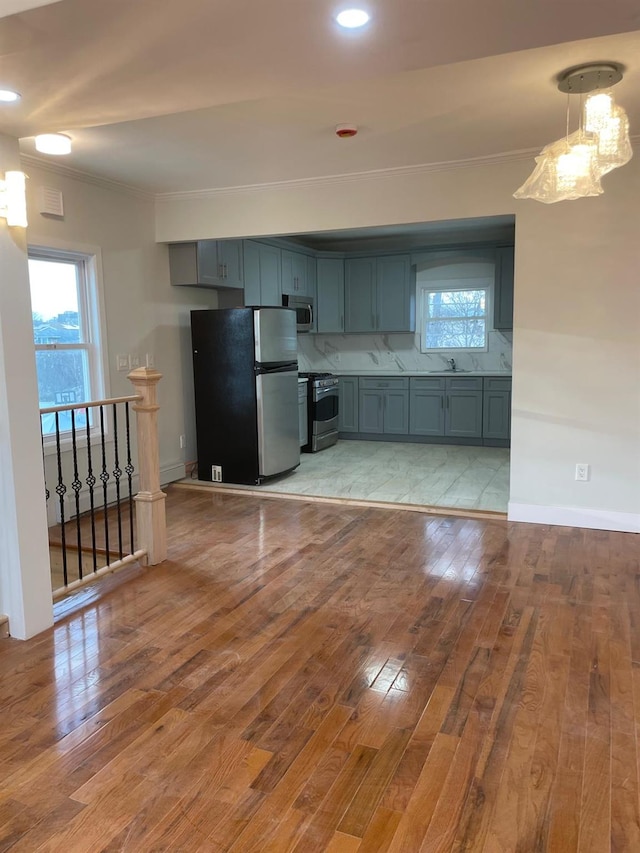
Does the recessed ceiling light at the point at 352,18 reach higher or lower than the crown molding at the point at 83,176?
lower

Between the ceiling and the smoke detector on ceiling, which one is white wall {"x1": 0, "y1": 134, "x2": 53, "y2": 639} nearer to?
the ceiling

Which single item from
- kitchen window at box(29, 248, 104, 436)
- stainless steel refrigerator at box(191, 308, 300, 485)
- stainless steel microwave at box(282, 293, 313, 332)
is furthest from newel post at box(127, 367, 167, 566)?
stainless steel microwave at box(282, 293, 313, 332)

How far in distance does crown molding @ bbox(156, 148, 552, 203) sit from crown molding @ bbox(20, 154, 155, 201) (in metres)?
0.22

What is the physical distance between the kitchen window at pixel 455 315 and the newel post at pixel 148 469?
16.3ft

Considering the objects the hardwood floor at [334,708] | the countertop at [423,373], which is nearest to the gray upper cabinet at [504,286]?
the countertop at [423,373]

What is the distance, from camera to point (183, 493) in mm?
5289

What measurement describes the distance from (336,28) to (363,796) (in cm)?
227

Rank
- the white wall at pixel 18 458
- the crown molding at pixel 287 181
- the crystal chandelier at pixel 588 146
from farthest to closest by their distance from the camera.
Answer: the crown molding at pixel 287 181, the crystal chandelier at pixel 588 146, the white wall at pixel 18 458

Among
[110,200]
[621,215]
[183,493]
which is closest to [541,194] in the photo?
[621,215]

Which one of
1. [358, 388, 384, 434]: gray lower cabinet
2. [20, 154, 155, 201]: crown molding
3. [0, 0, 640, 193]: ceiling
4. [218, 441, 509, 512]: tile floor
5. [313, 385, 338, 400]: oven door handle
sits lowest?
[218, 441, 509, 512]: tile floor

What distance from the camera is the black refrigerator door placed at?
534 centimetres

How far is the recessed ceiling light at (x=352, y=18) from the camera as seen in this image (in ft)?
5.81

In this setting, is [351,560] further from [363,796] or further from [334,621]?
[363,796]

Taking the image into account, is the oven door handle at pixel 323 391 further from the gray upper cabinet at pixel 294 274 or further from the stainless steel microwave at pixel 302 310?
the gray upper cabinet at pixel 294 274
